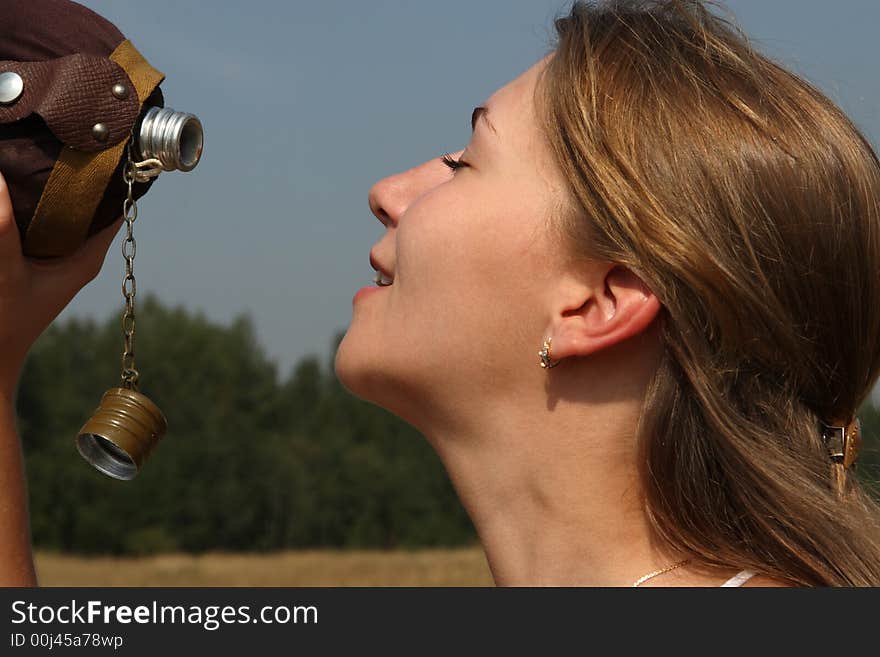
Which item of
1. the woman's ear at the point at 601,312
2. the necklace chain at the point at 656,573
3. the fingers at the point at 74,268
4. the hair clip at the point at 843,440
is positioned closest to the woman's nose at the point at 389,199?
the woman's ear at the point at 601,312

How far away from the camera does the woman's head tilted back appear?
2.40 m

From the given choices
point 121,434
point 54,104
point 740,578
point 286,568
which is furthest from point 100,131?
point 286,568

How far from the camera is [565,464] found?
2578 millimetres

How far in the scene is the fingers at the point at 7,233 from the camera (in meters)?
2.57

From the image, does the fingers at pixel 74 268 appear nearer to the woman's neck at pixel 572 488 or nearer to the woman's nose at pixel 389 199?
the woman's nose at pixel 389 199

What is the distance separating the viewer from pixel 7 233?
2.59m

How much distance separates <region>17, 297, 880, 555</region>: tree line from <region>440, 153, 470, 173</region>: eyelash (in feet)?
113

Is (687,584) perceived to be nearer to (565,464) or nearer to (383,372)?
(565,464)

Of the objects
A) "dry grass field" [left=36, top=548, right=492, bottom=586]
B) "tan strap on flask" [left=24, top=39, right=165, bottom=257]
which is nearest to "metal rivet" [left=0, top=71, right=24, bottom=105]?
"tan strap on flask" [left=24, top=39, right=165, bottom=257]

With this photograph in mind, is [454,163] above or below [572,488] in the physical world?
above

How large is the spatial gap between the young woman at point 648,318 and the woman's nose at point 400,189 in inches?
6.6

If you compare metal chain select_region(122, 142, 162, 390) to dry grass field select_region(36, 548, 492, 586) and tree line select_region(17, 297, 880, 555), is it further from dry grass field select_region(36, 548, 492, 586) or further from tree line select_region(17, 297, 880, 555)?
tree line select_region(17, 297, 880, 555)

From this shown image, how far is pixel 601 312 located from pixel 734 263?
12.5 inches

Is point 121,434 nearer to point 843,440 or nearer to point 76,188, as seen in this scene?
point 76,188
